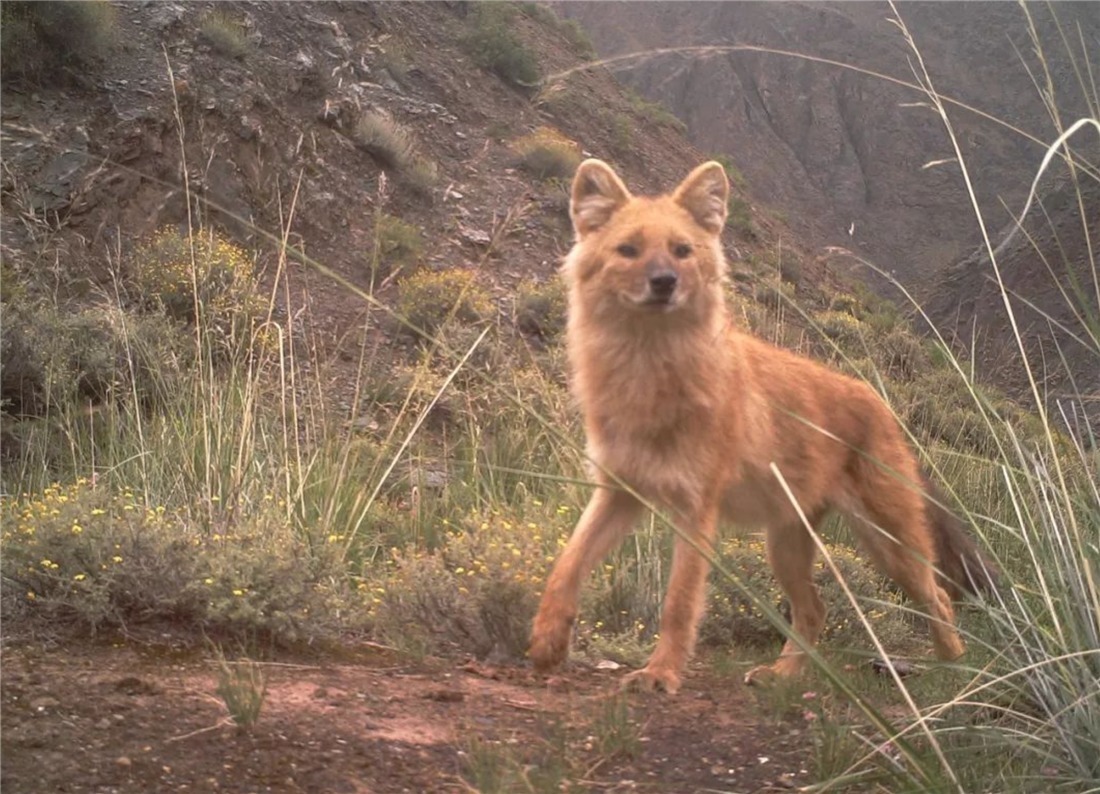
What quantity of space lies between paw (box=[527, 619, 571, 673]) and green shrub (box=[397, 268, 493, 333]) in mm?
12747

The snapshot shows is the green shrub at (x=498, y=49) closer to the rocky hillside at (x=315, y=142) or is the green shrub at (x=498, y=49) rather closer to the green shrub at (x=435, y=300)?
the rocky hillside at (x=315, y=142)

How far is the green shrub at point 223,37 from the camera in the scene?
70.0 feet

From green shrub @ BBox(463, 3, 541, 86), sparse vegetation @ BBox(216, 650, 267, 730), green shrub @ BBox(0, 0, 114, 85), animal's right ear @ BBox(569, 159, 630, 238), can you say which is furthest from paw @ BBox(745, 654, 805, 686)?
green shrub @ BBox(463, 3, 541, 86)

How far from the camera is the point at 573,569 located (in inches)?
207

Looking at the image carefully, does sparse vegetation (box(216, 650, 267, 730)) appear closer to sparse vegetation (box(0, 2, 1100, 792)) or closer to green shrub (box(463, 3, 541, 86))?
sparse vegetation (box(0, 2, 1100, 792))

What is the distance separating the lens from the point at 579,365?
18.6ft

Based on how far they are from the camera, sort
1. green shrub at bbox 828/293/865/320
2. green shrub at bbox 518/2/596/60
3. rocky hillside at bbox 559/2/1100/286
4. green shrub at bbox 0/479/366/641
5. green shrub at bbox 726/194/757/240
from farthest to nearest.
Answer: rocky hillside at bbox 559/2/1100/286 < green shrub at bbox 518/2/596/60 < green shrub at bbox 726/194/757/240 < green shrub at bbox 828/293/865/320 < green shrub at bbox 0/479/366/641

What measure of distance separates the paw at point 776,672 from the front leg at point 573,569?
0.76 m

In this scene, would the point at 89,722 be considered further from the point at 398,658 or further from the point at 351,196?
the point at 351,196

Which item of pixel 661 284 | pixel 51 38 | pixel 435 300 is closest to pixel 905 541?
pixel 661 284

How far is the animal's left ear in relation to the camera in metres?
5.88

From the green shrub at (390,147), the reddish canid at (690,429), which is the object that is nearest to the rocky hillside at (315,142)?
the green shrub at (390,147)

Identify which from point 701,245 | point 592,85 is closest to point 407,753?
point 701,245

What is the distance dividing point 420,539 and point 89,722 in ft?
13.7
